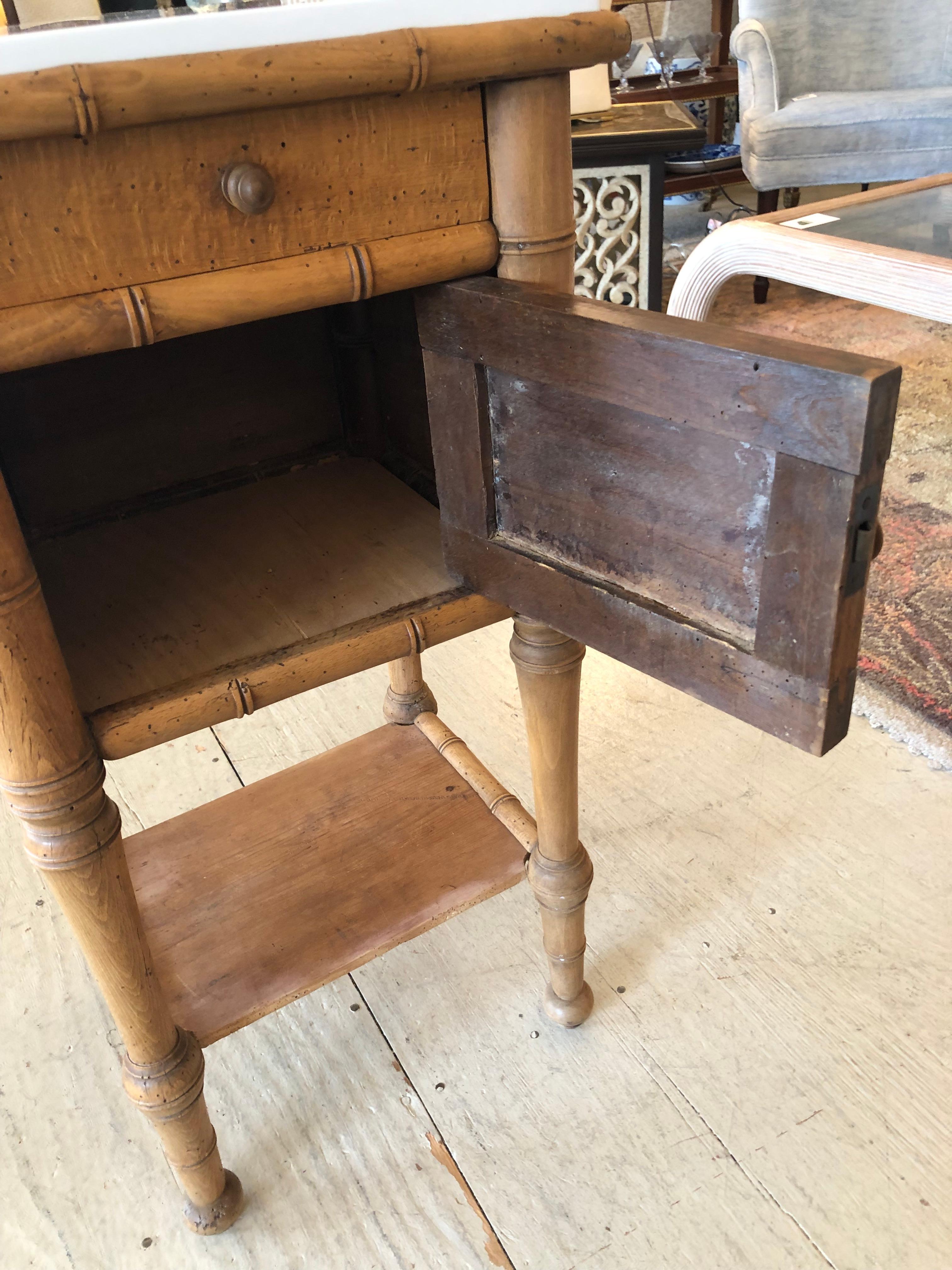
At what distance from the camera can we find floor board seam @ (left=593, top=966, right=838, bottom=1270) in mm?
686

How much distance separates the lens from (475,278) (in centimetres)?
56

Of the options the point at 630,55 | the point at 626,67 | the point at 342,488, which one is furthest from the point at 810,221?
the point at 626,67

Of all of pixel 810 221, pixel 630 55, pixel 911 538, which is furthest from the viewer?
pixel 630 55

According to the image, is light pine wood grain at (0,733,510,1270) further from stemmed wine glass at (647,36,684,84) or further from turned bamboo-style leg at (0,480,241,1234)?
stemmed wine glass at (647,36,684,84)

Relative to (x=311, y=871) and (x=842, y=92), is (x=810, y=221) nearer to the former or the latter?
(x=311, y=871)

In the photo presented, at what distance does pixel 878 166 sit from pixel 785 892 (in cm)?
216

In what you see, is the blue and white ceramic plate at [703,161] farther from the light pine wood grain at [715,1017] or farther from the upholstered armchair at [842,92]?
the light pine wood grain at [715,1017]

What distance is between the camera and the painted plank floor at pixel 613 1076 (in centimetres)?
71

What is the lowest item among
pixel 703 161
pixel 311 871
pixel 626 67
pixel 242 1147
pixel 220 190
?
pixel 242 1147

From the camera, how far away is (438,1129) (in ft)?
2.56

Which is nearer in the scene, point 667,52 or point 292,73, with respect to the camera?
point 292,73

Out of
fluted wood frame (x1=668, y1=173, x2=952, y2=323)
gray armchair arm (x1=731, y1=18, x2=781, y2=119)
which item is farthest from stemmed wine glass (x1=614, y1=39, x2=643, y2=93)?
fluted wood frame (x1=668, y1=173, x2=952, y2=323)

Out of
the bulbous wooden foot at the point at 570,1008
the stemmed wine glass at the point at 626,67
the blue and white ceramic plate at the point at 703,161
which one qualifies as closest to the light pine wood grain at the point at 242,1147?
the bulbous wooden foot at the point at 570,1008

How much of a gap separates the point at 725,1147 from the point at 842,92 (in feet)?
9.07
